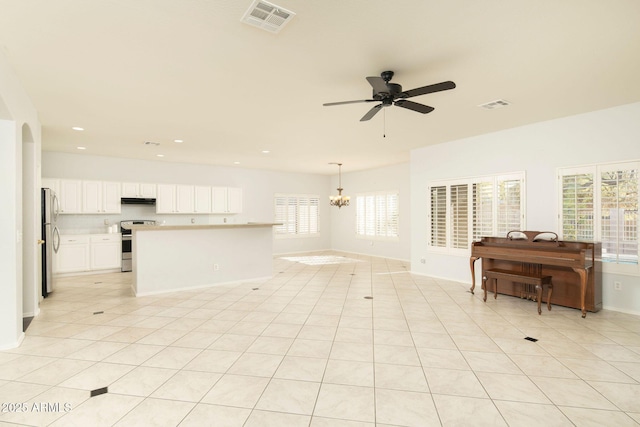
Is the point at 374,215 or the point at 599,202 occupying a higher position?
the point at 599,202

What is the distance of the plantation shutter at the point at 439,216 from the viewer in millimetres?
6285

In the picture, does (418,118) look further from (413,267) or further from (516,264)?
(413,267)

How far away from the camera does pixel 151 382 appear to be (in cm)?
248

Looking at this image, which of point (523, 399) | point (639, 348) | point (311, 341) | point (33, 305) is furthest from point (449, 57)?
point (33, 305)

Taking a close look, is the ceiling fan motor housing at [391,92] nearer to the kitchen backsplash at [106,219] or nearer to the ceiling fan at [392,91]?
the ceiling fan at [392,91]

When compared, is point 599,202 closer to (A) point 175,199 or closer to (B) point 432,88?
(B) point 432,88

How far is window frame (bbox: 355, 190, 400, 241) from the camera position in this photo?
358 inches

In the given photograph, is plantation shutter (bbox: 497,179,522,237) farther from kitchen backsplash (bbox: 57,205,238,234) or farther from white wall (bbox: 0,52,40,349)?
Answer: kitchen backsplash (bbox: 57,205,238,234)

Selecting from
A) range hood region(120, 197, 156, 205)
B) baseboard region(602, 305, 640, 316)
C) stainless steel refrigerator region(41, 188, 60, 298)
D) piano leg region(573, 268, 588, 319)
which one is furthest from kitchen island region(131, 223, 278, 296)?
baseboard region(602, 305, 640, 316)

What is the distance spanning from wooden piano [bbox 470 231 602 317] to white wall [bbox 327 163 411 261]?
12.1ft

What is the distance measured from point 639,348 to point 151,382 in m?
4.41

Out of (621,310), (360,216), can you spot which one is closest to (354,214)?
(360,216)

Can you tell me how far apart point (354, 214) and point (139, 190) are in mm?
6159

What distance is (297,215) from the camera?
10578mm
